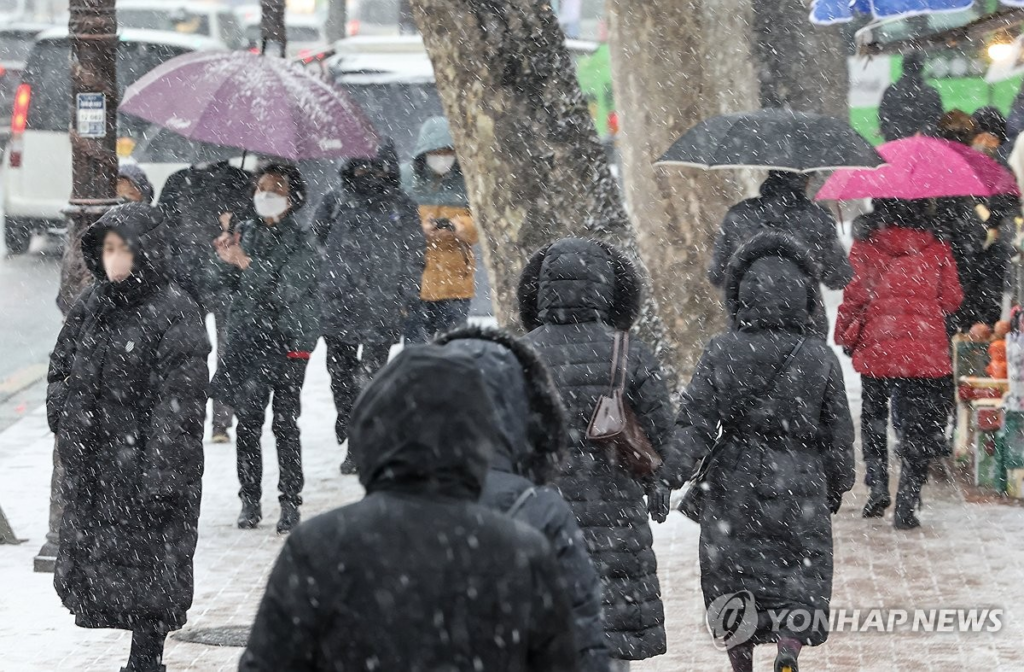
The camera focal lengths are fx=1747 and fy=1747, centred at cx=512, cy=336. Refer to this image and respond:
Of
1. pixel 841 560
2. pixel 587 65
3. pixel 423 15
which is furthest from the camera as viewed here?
pixel 587 65

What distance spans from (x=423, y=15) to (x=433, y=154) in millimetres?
1732

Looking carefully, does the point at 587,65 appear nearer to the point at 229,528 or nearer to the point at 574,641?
the point at 229,528

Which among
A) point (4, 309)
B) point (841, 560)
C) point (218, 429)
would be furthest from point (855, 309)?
point (4, 309)

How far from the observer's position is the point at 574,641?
3.22 m

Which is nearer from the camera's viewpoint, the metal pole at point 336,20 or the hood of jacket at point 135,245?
the hood of jacket at point 135,245

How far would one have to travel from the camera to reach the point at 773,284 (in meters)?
5.87

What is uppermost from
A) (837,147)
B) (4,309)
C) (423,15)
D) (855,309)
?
(423,15)

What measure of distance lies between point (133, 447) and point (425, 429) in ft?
10.3

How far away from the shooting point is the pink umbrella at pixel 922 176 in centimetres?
888

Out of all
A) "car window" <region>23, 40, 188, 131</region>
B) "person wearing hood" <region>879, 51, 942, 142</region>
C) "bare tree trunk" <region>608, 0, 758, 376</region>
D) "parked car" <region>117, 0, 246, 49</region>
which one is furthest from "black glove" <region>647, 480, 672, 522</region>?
"parked car" <region>117, 0, 246, 49</region>

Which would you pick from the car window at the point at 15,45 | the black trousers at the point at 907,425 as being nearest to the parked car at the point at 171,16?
the car window at the point at 15,45

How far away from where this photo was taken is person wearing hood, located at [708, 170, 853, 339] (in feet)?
28.6

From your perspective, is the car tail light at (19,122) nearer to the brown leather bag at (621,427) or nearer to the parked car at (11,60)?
the parked car at (11,60)

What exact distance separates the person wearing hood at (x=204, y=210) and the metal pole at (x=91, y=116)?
141 cm
